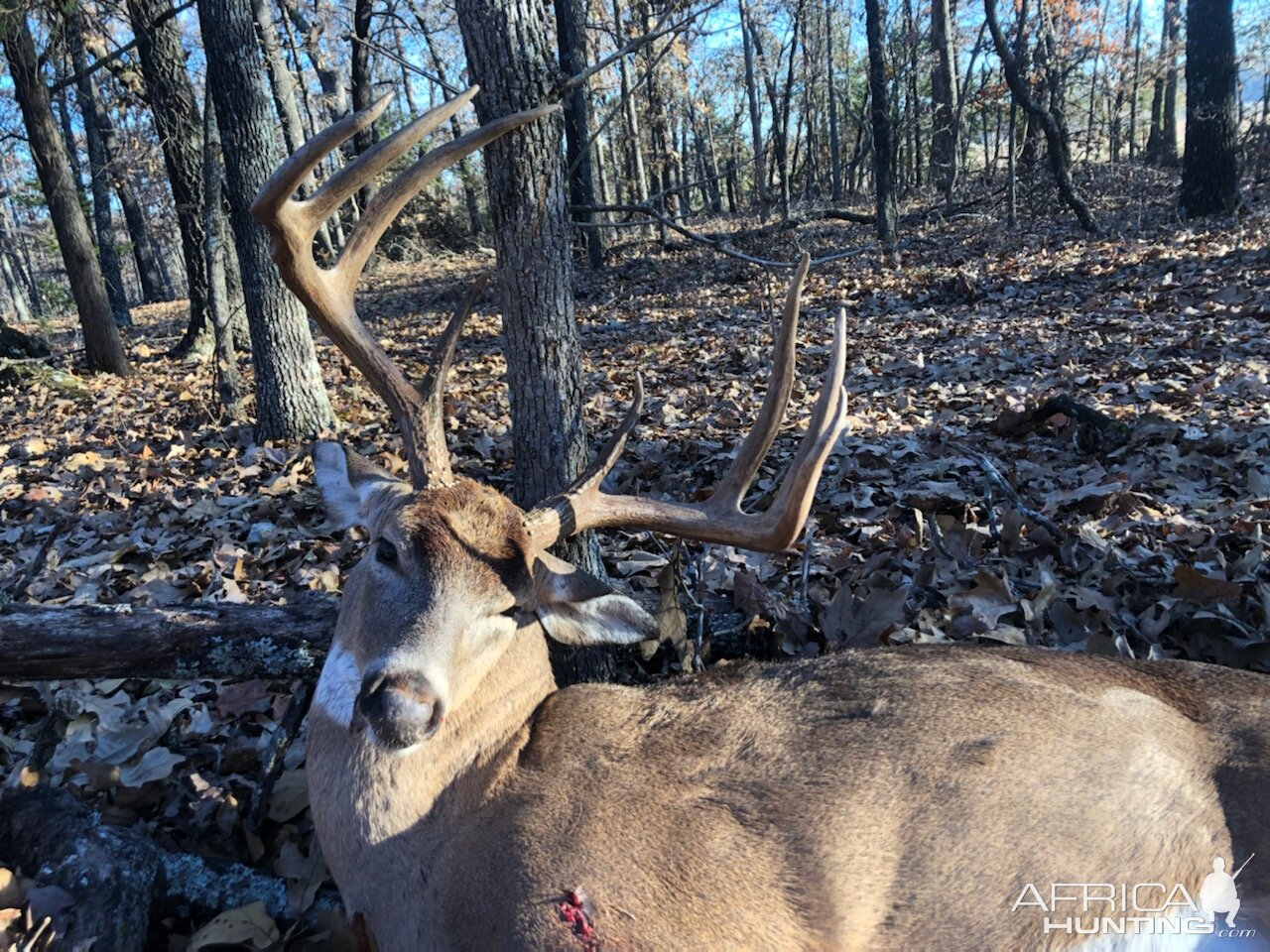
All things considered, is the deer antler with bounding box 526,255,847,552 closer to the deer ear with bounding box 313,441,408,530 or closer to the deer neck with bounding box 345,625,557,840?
the deer neck with bounding box 345,625,557,840

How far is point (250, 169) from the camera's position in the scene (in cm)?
738

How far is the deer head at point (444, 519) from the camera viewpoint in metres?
2.87

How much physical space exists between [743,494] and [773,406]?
377 millimetres

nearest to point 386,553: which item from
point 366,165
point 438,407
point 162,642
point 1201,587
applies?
point 438,407

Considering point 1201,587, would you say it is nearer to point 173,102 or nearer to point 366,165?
point 366,165

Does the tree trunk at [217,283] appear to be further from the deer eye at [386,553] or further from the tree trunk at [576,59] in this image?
the tree trunk at [576,59]

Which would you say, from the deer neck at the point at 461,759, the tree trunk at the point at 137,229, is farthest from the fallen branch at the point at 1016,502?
the tree trunk at the point at 137,229

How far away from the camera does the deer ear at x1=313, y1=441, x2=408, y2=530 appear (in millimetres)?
3663

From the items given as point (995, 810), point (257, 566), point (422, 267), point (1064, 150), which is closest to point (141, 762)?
point (257, 566)

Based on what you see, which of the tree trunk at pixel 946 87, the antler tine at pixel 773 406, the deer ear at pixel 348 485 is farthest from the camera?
the tree trunk at pixel 946 87

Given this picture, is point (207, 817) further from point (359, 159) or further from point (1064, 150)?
point (1064, 150)

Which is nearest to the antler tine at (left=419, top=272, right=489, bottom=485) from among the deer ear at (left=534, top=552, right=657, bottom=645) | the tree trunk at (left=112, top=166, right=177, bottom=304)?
the deer ear at (left=534, top=552, right=657, bottom=645)

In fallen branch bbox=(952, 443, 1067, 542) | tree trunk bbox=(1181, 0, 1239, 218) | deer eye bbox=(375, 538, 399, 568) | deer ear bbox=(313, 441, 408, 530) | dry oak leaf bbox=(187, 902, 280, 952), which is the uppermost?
tree trunk bbox=(1181, 0, 1239, 218)

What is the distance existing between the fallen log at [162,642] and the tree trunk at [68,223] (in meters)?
10.1
